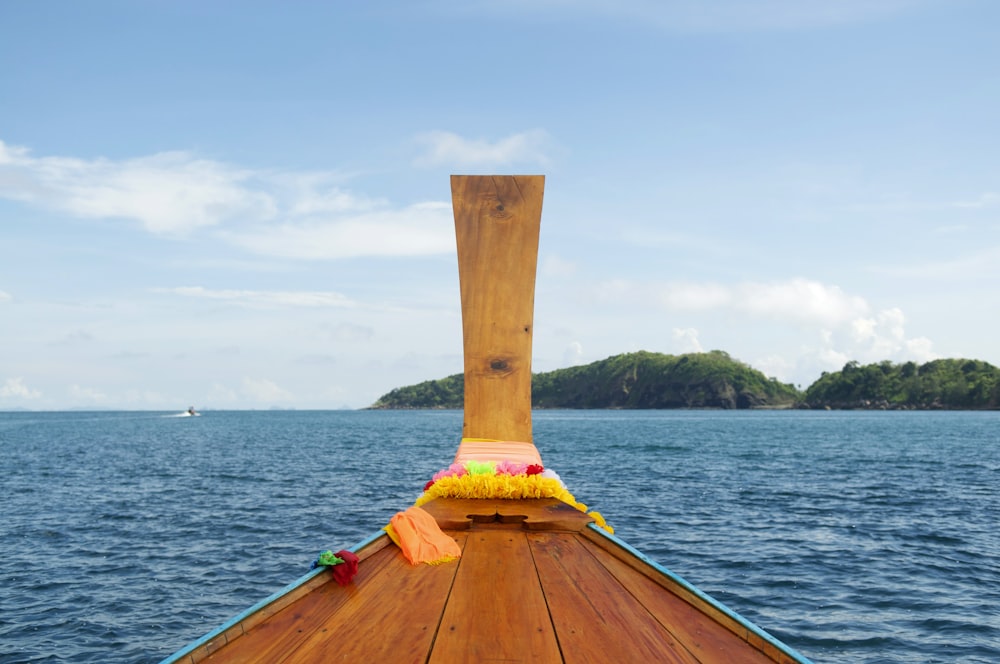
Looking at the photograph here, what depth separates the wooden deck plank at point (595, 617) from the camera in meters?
2.72

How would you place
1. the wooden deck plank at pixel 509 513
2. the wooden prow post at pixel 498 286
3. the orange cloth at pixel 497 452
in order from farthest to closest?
the wooden prow post at pixel 498 286, the orange cloth at pixel 497 452, the wooden deck plank at pixel 509 513

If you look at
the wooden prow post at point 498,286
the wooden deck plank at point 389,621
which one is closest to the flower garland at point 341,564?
the wooden deck plank at point 389,621

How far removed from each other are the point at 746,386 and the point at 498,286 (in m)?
171

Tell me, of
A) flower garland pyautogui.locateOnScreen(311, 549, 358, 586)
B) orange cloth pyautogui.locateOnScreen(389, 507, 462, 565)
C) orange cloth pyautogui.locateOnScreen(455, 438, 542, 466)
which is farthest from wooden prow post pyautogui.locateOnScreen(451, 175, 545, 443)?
flower garland pyautogui.locateOnScreen(311, 549, 358, 586)

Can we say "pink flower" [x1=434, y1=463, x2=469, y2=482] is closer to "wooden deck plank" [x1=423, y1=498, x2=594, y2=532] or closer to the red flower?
"wooden deck plank" [x1=423, y1=498, x2=594, y2=532]

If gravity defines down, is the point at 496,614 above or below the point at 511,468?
below

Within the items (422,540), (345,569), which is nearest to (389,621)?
(345,569)

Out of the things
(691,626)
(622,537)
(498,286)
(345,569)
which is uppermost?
(498,286)

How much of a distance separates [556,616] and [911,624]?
743 centimetres

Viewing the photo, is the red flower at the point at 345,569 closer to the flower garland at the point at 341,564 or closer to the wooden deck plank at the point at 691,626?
the flower garland at the point at 341,564

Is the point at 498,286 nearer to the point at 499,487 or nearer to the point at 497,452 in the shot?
the point at 497,452

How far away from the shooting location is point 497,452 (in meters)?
6.42

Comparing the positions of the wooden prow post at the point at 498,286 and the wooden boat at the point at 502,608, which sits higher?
the wooden prow post at the point at 498,286

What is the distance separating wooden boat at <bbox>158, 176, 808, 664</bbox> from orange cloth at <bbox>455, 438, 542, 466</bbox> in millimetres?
578
